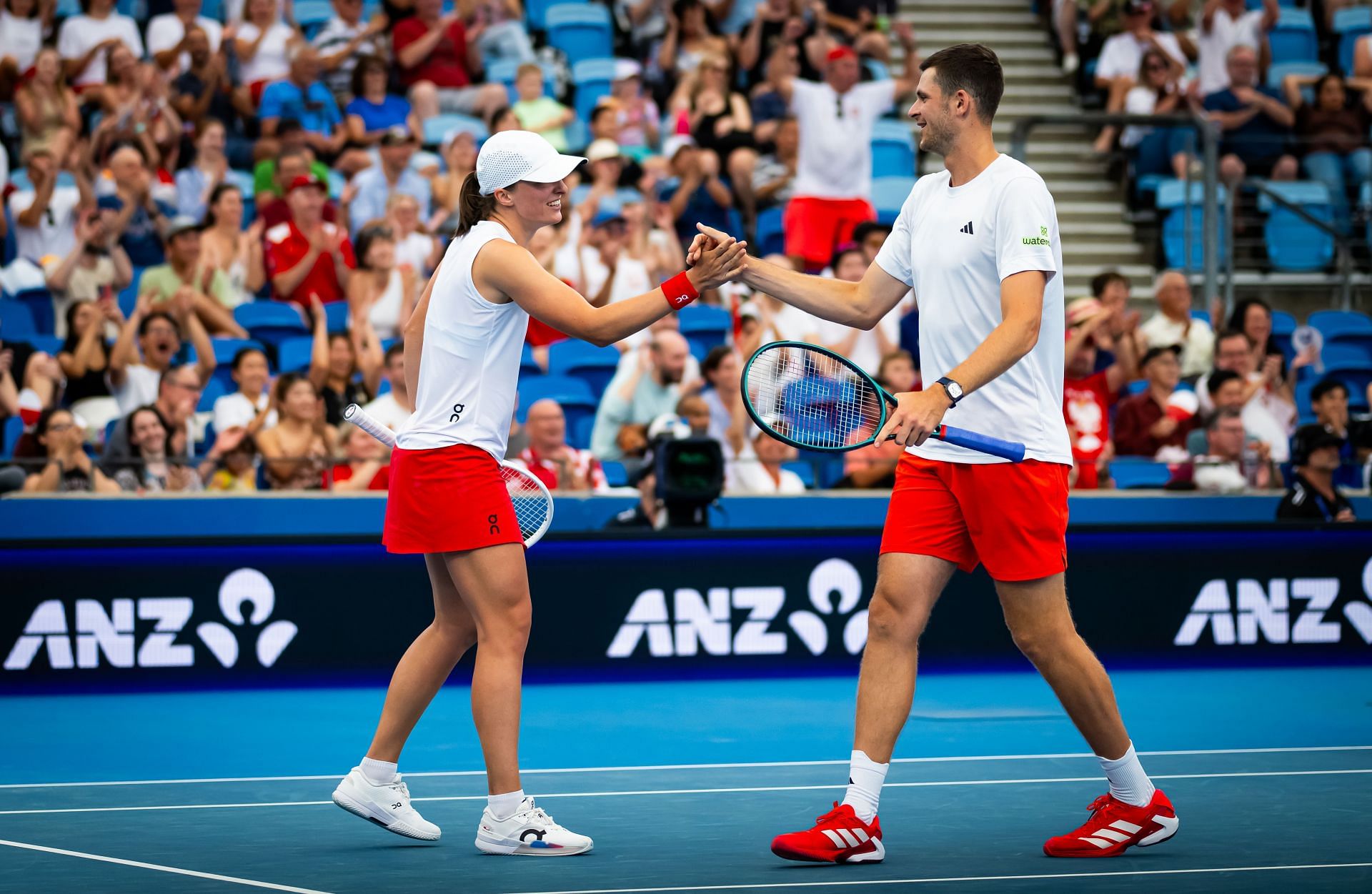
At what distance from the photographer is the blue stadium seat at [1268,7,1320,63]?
15817mm

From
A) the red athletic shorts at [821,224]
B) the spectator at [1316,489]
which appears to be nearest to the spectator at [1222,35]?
the red athletic shorts at [821,224]

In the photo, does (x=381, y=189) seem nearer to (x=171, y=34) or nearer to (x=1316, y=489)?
(x=171, y=34)

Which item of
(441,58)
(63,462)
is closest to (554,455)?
(63,462)

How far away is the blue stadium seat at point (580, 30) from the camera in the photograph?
15.1 meters

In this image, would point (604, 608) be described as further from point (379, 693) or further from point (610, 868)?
point (610, 868)

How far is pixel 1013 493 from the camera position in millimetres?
4824

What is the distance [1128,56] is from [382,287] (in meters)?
7.43

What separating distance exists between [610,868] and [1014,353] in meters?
1.77

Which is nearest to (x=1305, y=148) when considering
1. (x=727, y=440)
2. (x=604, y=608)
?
(x=727, y=440)

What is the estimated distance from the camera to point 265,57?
13742 millimetres

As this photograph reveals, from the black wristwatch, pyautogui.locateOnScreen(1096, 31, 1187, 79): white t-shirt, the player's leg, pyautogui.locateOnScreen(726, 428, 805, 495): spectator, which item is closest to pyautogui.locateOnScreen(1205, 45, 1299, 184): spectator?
pyautogui.locateOnScreen(1096, 31, 1187, 79): white t-shirt

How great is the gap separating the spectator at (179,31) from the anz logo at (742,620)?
7.13 m

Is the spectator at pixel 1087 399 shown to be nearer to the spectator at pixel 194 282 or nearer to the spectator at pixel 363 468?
the spectator at pixel 363 468

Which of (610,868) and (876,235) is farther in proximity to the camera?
(876,235)
